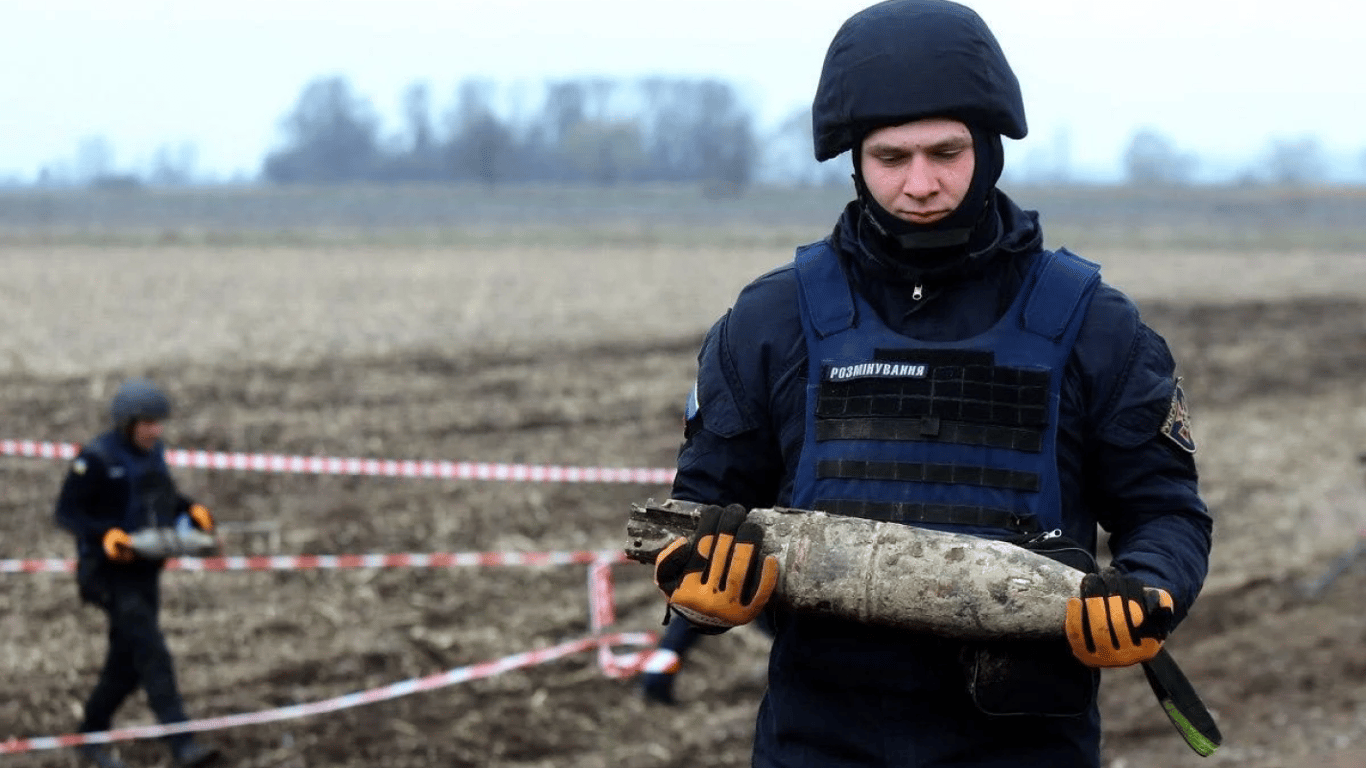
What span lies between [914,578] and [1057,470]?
31 cm

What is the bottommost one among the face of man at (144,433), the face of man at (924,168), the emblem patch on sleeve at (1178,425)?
the face of man at (144,433)

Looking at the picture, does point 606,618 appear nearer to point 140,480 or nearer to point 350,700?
point 350,700

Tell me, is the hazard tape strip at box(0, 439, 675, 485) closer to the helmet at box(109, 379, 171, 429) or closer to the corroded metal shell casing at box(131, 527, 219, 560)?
the helmet at box(109, 379, 171, 429)

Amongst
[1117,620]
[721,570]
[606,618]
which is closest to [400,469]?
[606,618]

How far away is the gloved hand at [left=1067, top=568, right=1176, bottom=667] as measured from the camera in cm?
266

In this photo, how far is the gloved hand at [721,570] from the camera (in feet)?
9.25

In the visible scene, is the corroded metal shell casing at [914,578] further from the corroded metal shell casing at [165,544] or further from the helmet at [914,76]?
the corroded metal shell casing at [165,544]

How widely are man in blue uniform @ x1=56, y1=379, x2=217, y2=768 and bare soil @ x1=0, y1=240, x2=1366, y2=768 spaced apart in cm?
25

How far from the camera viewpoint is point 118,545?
22.9 ft

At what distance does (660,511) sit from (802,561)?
0.27 metres

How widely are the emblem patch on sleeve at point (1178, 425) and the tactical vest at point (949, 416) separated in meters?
0.18

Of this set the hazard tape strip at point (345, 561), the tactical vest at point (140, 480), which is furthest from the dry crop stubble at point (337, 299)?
the tactical vest at point (140, 480)

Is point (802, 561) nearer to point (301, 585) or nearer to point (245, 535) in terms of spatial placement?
point (301, 585)

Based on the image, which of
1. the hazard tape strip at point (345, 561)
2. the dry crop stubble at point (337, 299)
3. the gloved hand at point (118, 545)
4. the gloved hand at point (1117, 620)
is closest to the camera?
the gloved hand at point (1117, 620)
